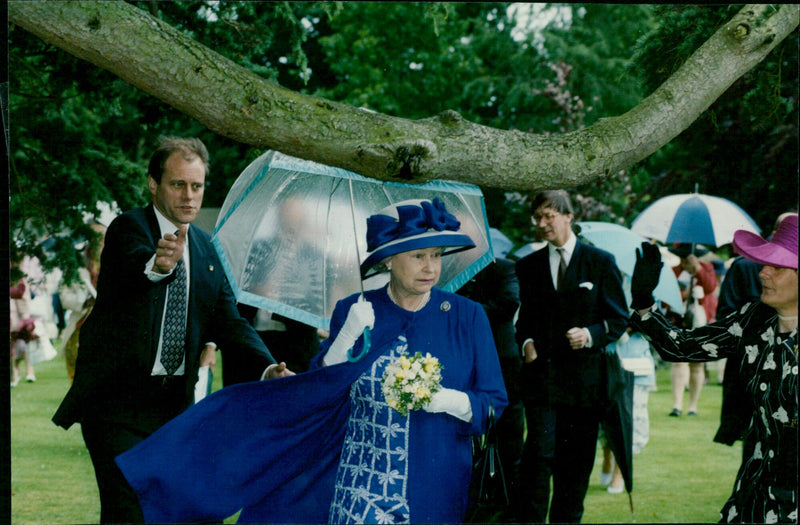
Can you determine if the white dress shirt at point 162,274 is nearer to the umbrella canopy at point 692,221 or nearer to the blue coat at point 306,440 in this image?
the blue coat at point 306,440

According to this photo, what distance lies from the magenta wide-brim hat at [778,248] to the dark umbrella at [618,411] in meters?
2.37

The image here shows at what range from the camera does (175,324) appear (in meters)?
4.77

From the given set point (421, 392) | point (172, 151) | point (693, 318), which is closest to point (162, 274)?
point (172, 151)

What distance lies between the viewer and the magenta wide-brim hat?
13.8 feet

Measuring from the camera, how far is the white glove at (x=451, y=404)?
12.7 feet

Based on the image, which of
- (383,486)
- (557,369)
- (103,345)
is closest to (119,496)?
(103,345)

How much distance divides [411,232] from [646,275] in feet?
3.85

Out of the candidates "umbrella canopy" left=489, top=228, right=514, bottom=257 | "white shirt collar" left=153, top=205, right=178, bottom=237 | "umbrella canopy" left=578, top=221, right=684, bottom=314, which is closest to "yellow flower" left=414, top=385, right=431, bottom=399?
"white shirt collar" left=153, top=205, right=178, bottom=237

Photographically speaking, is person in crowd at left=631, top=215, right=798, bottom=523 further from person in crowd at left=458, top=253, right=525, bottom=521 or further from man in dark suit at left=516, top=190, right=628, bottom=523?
person in crowd at left=458, top=253, right=525, bottom=521

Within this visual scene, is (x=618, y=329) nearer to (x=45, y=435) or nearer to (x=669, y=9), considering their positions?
(x=669, y=9)

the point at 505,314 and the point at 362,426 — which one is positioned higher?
the point at 505,314

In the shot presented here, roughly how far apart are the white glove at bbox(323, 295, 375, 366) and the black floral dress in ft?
4.64

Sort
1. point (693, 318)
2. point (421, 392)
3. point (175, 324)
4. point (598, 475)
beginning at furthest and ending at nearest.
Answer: point (693, 318) < point (598, 475) < point (175, 324) < point (421, 392)

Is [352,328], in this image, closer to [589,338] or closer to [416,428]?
[416,428]
